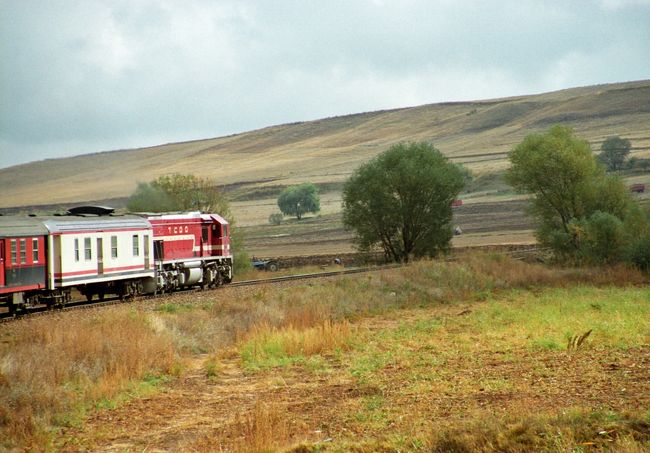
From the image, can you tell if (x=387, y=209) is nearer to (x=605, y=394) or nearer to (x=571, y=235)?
(x=571, y=235)

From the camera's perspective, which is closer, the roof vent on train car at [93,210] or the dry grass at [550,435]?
the dry grass at [550,435]

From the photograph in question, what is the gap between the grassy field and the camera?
13.2 m

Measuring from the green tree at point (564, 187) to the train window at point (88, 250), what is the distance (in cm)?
3306

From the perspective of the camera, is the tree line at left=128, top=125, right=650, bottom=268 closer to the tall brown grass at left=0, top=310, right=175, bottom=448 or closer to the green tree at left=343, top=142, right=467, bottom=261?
the green tree at left=343, top=142, right=467, bottom=261

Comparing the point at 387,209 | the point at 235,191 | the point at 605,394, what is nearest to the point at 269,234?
the point at 235,191

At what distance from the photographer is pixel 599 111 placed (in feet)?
571

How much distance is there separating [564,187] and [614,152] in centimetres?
7589

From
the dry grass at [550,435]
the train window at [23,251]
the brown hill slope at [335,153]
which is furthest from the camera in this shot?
the brown hill slope at [335,153]

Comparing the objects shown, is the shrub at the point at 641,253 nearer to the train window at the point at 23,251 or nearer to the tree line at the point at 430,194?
the tree line at the point at 430,194

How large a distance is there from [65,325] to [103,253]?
946cm

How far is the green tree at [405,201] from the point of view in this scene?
59.5m

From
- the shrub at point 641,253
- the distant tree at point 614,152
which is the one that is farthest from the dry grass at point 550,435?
the distant tree at point 614,152

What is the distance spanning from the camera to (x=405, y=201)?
5956 cm

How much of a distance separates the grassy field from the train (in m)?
2.61
